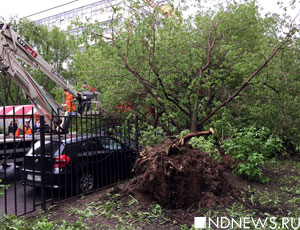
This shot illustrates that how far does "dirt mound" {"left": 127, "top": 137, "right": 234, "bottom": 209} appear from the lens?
17.0ft

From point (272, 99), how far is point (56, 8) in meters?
43.0

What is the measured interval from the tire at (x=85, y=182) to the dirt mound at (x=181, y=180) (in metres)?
1.55

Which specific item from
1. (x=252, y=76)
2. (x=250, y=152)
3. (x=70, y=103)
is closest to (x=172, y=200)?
(x=250, y=152)

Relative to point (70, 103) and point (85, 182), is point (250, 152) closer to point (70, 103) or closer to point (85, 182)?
point (85, 182)

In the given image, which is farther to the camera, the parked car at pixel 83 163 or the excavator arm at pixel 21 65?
the excavator arm at pixel 21 65

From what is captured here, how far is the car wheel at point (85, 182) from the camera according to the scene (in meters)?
6.49

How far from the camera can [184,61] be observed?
9227mm

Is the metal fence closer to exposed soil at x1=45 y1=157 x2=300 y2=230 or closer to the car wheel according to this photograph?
the car wheel

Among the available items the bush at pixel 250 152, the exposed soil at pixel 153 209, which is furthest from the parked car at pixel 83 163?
the bush at pixel 250 152

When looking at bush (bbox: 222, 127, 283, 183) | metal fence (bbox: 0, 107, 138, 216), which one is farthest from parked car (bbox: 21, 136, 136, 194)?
bush (bbox: 222, 127, 283, 183)

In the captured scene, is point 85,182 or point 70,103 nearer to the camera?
point 85,182

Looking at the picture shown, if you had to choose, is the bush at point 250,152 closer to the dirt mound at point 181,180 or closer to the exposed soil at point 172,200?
the exposed soil at point 172,200

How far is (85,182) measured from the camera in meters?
6.57

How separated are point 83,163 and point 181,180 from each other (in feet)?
7.91
